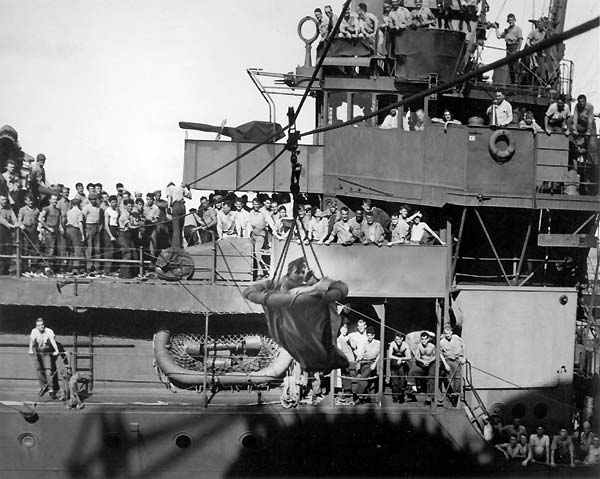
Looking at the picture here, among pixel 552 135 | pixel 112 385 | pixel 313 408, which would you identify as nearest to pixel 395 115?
pixel 552 135

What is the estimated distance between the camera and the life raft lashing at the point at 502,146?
13242mm

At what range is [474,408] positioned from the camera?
13.0m

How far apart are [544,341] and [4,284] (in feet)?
31.8

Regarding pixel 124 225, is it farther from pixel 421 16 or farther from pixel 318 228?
pixel 421 16

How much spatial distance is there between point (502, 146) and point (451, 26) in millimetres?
3897

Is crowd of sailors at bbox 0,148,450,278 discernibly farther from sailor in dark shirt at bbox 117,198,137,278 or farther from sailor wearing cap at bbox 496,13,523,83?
sailor wearing cap at bbox 496,13,523,83

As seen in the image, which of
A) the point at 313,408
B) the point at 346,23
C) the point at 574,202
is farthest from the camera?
the point at 346,23

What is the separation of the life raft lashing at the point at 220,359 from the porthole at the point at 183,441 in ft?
3.92

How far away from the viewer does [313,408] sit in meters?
12.3

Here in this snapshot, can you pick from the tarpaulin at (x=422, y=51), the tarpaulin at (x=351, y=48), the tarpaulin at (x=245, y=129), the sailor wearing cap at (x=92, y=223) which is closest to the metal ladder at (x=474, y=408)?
the tarpaulin at (x=422, y=51)

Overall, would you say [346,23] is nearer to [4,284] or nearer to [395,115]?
[395,115]

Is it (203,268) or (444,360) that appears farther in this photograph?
(203,268)

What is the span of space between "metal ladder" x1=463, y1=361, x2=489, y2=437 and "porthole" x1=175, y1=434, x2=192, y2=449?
4.82 metres

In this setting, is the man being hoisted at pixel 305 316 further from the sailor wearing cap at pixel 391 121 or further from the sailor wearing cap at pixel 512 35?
the sailor wearing cap at pixel 512 35
